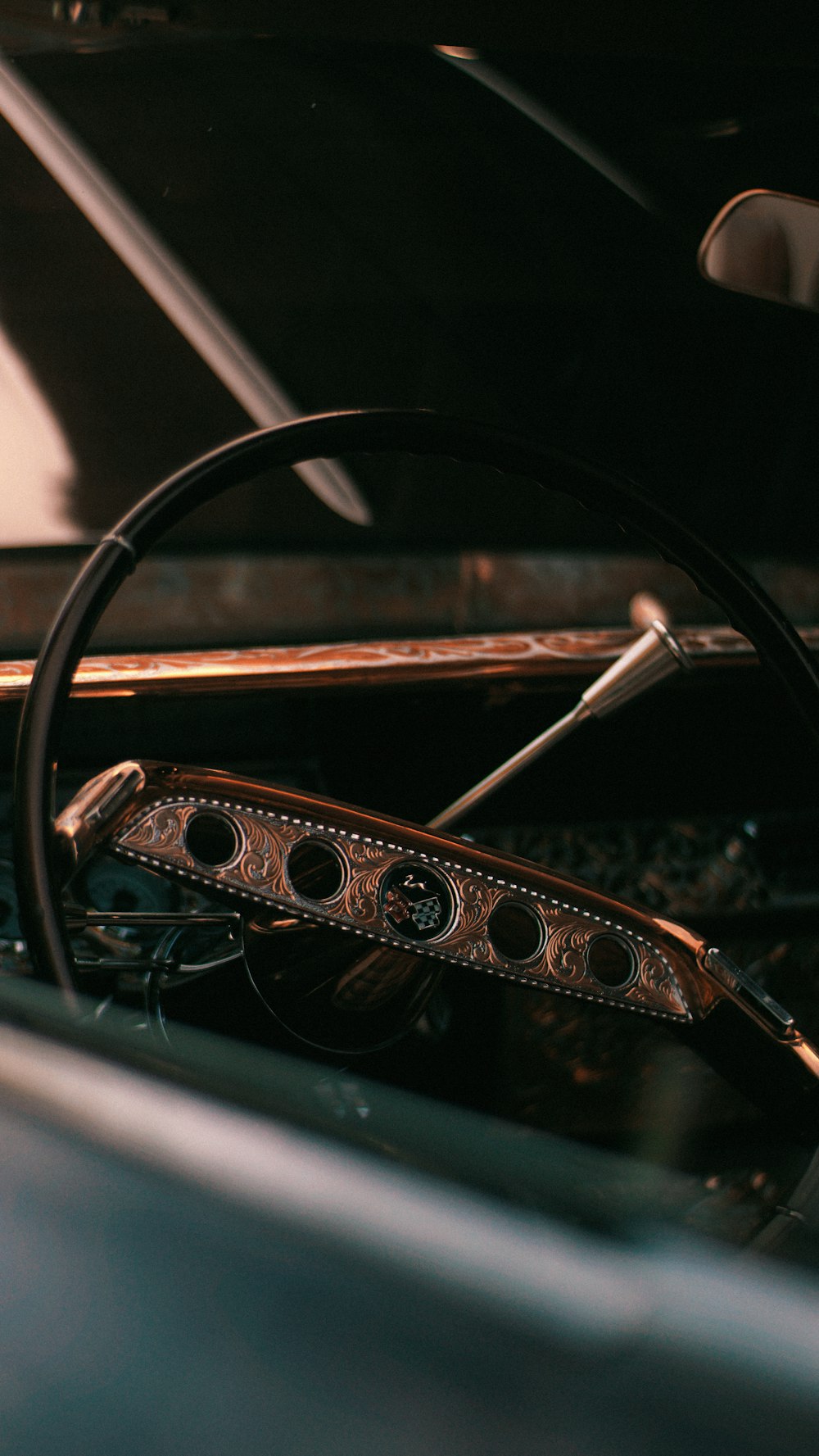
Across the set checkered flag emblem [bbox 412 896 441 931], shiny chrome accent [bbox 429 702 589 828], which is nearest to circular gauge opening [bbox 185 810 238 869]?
checkered flag emblem [bbox 412 896 441 931]

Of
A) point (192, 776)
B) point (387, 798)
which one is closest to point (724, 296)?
point (387, 798)

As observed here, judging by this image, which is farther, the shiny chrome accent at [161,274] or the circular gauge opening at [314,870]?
the shiny chrome accent at [161,274]

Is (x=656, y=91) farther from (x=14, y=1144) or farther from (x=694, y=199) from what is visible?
(x=14, y=1144)

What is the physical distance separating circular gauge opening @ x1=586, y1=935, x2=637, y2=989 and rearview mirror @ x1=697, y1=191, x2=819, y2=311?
0.38 meters

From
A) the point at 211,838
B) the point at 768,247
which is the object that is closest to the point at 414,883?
the point at 211,838

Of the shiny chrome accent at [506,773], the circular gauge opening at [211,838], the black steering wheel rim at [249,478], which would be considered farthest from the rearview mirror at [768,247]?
the circular gauge opening at [211,838]

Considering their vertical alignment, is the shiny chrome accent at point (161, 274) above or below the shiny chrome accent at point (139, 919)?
above

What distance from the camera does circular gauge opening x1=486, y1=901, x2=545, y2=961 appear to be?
0.60 metres

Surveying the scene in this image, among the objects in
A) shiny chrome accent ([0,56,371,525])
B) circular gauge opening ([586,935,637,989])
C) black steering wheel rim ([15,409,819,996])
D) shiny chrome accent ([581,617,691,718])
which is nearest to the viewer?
black steering wheel rim ([15,409,819,996])

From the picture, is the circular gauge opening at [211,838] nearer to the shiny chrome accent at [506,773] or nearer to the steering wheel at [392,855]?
the steering wheel at [392,855]

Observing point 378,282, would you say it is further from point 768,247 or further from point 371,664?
point 768,247

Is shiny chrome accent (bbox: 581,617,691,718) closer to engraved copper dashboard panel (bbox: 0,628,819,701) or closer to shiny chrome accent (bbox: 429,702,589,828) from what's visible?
shiny chrome accent (bbox: 429,702,589,828)

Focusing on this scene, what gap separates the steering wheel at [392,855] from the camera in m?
0.53

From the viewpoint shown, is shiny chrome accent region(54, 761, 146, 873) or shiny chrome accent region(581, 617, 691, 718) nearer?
shiny chrome accent region(54, 761, 146, 873)
